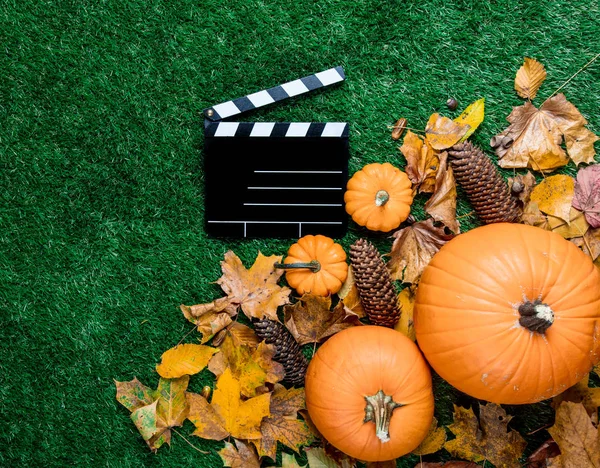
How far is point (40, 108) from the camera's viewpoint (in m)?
2.30

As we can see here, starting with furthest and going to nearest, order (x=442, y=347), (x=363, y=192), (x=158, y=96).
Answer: (x=158, y=96) → (x=363, y=192) → (x=442, y=347)

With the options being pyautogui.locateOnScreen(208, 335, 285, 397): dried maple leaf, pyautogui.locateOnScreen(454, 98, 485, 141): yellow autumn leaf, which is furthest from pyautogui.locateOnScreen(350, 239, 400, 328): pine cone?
pyautogui.locateOnScreen(454, 98, 485, 141): yellow autumn leaf

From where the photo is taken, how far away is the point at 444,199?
2178mm

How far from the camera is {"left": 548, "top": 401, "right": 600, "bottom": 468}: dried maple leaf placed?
194 cm

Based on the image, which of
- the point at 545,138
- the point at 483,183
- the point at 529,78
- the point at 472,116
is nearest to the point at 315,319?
the point at 483,183

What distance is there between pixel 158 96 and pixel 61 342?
3.98ft

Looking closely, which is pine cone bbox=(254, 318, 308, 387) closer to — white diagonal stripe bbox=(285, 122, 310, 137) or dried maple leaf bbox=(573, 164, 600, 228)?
white diagonal stripe bbox=(285, 122, 310, 137)

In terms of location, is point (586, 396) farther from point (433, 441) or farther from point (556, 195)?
point (556, 195)

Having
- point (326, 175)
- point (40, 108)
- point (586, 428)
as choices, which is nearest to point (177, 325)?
point (326, 175)

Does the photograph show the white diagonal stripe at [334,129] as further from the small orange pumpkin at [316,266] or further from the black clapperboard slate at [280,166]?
the small orange pumpkin at [316,266]

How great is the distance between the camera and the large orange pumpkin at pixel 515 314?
5.80 ft

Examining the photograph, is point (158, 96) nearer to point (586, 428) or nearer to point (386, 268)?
point (386, 268)

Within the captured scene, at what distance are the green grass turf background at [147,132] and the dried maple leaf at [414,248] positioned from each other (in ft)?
0.41

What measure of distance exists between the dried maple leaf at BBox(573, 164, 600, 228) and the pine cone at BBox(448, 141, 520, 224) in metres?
0.27
